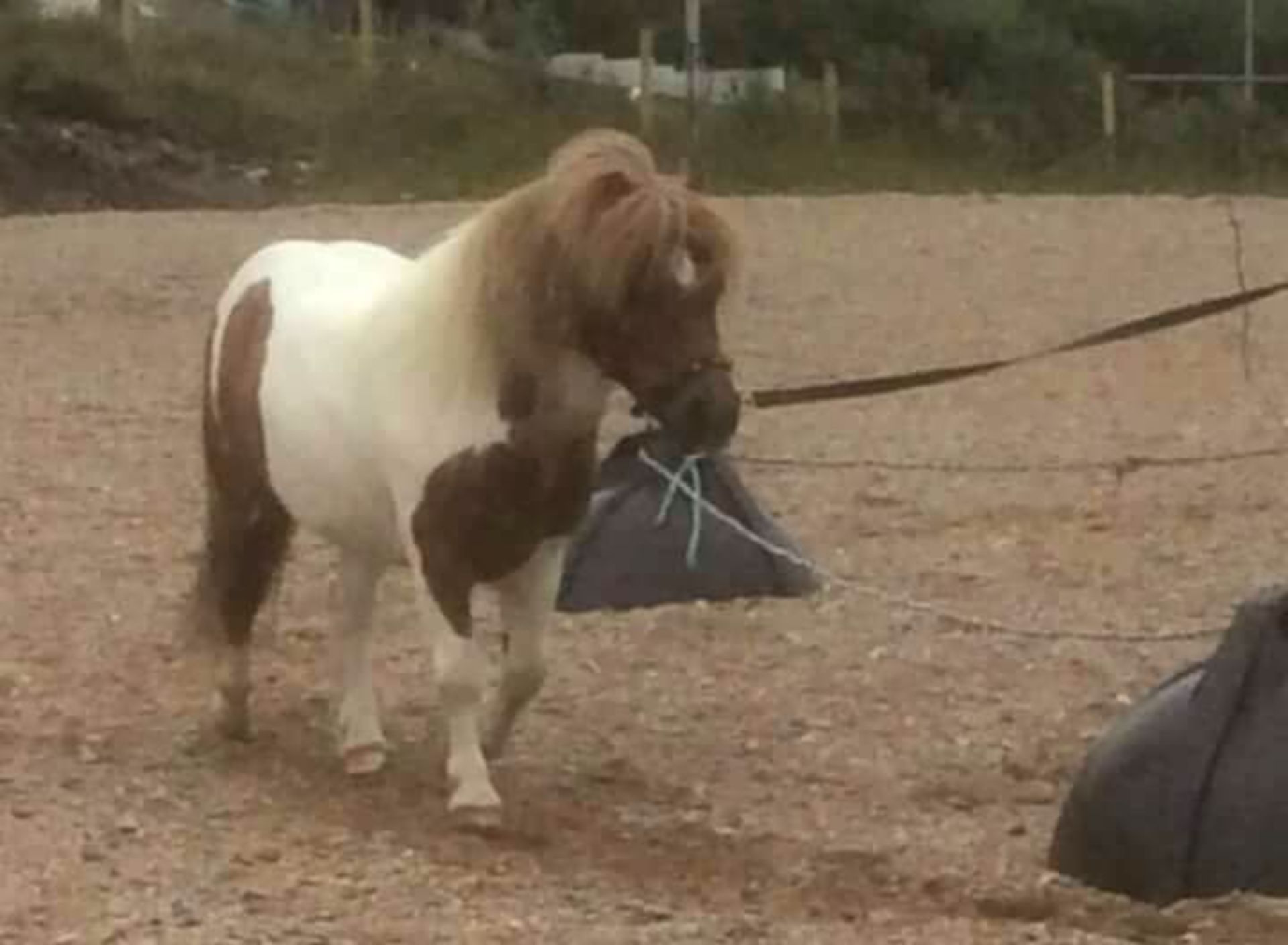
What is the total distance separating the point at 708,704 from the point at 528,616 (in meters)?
1.33

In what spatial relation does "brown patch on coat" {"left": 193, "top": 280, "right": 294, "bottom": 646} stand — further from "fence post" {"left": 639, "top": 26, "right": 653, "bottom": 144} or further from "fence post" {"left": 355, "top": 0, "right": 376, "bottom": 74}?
"fence post" {"left": 355, "top": 0, "right": 376, "bottom": 74}

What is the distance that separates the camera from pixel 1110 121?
117ft

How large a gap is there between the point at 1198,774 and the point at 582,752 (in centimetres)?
188

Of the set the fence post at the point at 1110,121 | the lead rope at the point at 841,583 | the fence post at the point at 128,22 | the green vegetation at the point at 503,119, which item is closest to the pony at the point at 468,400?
the lead rope at the point at 841,583

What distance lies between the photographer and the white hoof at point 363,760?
6.98 m

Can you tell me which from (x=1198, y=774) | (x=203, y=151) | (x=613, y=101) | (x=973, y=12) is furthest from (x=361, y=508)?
(x=973, y=12)

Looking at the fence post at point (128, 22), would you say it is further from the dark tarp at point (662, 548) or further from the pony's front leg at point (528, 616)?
the pony's front leg at point (528, 616)

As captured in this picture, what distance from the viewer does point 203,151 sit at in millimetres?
31328

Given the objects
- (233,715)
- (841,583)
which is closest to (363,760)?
(233,715)

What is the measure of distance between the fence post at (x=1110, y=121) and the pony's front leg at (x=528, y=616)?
2787 cm

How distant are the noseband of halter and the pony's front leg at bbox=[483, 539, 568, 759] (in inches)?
20.7

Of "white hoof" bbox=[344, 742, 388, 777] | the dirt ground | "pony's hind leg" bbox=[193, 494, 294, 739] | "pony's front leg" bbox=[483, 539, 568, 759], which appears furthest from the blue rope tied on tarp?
"pony's front leg" bbox=[483, 539, 568, 759]

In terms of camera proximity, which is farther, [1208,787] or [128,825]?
[128,825]

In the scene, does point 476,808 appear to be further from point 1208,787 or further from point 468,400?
point 1208,787
